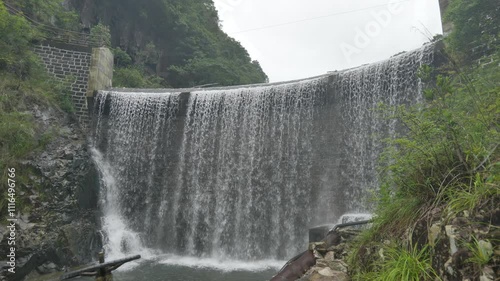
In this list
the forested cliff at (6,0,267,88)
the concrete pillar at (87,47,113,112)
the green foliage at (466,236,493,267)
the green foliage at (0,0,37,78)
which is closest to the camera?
the green foliage at (466,236,493,267)

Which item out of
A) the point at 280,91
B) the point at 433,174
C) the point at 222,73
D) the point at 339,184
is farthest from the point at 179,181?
the point at 222,73

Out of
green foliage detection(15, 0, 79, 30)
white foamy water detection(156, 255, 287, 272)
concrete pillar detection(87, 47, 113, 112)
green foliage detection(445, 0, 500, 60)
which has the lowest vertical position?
white foamy water detection(156, 255, 287, 272)

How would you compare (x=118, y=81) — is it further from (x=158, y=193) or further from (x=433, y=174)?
(x=433, y=174)

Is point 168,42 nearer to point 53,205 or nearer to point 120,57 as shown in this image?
point 120,57

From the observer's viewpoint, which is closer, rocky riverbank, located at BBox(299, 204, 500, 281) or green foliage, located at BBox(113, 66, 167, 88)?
rocky riverbank, located at BBox(299, 204, 500, 281)

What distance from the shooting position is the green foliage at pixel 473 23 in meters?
8.18

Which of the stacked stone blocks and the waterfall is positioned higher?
the stacked stone blocks

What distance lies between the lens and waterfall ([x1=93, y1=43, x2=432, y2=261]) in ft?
36.6

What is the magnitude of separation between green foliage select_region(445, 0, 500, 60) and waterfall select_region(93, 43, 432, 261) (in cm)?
134

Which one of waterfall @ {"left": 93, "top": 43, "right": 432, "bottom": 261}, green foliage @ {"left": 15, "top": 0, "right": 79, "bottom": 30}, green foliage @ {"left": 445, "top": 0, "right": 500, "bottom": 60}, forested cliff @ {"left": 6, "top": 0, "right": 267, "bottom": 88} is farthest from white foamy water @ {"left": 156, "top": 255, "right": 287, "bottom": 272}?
forested cliff @ {"left": 6, "top": 0, "right": 267, "bottom": 88}

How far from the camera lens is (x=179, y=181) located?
1326 cm

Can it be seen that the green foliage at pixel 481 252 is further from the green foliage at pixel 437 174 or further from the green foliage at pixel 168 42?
the green foliage at pixel 168 42

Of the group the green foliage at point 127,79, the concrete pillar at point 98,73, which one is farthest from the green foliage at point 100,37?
the green foliage at point 127,79

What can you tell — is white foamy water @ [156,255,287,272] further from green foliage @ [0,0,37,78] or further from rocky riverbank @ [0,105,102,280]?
green foliage @ [0,0,37,78]
